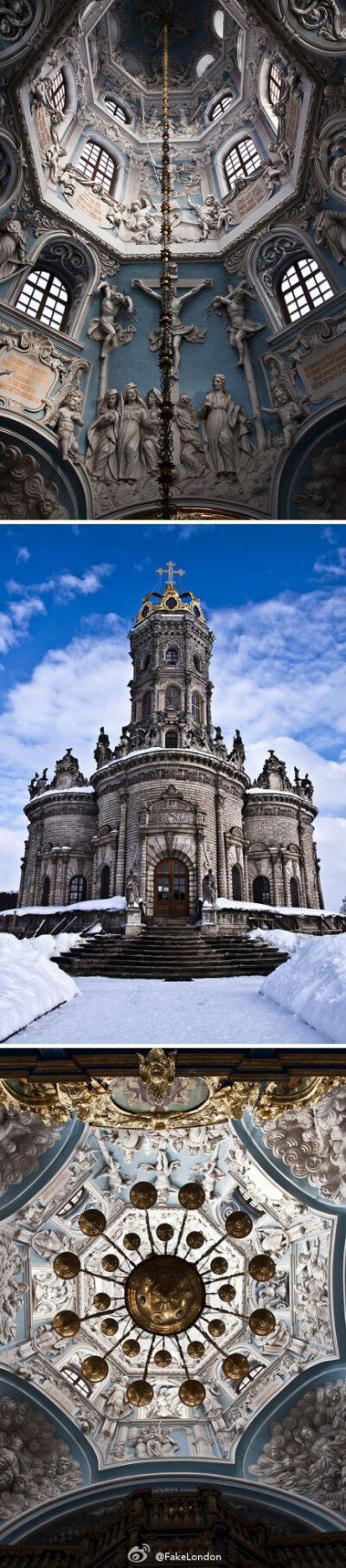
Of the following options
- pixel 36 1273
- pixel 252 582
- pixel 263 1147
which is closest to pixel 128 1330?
pixel 36 1273

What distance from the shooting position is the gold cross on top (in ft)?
17.1

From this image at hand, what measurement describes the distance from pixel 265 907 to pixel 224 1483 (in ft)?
18.1

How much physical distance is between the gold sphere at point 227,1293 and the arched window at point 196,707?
4651mm

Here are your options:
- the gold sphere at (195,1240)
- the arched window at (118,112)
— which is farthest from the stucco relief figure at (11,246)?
the gold sphere at (195,1240)

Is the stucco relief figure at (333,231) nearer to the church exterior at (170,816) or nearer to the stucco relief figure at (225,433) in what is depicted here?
the stucco relief figure at (225,433)

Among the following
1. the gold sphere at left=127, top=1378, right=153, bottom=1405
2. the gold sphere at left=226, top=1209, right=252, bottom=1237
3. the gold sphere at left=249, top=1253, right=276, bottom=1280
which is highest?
the gold sphere at left=226, top=1209, right=252, bottom=1237

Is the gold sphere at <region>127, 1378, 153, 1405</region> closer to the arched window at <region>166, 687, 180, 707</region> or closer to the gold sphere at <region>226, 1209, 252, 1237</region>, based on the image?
the gold sphere at <region>226, 1209, 252, 1237</region>

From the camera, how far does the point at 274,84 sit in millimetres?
9219

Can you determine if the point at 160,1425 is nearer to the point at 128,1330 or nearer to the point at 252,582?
the point at 128,1330

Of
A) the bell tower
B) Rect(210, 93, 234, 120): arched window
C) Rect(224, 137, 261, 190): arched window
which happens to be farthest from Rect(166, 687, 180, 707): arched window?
Rect(210, 93, 234, 120): arched window

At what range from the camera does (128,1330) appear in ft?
21.0

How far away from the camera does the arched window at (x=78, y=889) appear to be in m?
4.82

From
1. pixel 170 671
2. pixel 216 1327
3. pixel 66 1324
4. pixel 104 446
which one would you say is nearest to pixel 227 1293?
pixel 216 1327

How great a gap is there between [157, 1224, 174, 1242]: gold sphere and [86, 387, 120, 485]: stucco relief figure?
26.3ft
